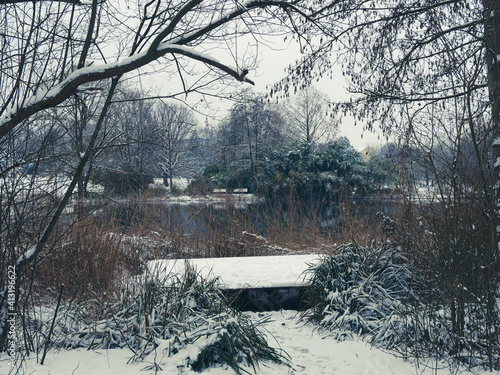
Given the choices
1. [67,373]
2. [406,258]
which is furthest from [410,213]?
[67,373]

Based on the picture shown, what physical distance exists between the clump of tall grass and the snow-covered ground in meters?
0.08

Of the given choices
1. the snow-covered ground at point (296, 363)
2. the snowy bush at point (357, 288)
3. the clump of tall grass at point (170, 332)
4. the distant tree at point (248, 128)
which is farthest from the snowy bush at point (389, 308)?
the distant tree at point (248, 128)

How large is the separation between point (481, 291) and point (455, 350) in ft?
1.61

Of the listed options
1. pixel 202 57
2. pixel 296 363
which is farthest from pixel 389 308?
pixel 202 57

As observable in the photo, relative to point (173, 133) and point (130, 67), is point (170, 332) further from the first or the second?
point (173, 133)

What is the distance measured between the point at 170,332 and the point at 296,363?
3.46 ft

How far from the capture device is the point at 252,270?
15.6ft

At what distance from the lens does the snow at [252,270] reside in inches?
169

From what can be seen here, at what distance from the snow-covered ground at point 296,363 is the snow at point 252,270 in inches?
30.0

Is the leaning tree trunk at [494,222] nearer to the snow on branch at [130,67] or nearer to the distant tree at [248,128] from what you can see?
the snow on branch at [130,67]

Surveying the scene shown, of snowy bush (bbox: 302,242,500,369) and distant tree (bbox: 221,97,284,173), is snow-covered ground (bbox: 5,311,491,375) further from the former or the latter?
distant tree (bbox: 221,97,284,173)

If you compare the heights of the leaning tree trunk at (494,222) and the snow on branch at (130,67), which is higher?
the snow on branch at (130,67)

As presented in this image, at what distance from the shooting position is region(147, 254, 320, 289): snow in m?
4.30

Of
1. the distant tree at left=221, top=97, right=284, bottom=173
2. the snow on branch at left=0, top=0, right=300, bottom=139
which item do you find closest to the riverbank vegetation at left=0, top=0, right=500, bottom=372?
the snow on branch at left=0, top=0, right=300, bottom=139
